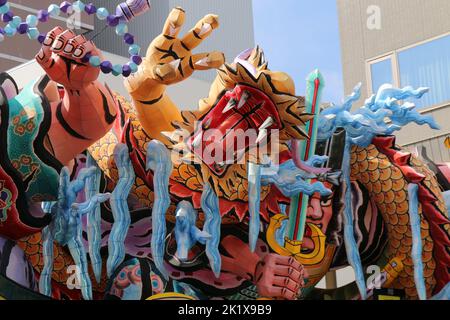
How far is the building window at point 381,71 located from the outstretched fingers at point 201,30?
504 centimetres

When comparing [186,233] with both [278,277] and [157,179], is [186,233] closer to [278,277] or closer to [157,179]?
[157,179]

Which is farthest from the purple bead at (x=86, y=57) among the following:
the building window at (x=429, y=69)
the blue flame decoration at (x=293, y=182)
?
the building window at (x=429, y=69)

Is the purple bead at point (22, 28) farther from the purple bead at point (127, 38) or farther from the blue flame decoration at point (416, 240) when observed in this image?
the blue flame decoration at point (416, 240)

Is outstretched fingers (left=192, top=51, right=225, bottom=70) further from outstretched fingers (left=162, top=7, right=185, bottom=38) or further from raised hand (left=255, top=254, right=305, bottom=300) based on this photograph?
raised hand (left=255, top=254, right=305, bottom=300)

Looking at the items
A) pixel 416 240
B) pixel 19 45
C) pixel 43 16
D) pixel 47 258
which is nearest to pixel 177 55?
pixel 43 16

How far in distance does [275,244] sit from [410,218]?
1109mm

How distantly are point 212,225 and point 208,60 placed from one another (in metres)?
1.07

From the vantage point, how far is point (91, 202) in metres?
5.69

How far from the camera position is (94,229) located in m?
5.81

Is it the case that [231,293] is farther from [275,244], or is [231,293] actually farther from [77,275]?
[77,275]

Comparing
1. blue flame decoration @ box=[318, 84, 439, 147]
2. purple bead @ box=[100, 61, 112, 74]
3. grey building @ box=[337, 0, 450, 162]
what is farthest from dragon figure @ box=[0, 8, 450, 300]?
grey building @ box=[337, 0, 450, 162]

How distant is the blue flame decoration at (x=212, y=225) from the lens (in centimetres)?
578

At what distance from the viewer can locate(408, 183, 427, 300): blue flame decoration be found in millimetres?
6605

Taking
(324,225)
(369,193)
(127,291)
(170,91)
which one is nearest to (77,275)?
(127,291)
